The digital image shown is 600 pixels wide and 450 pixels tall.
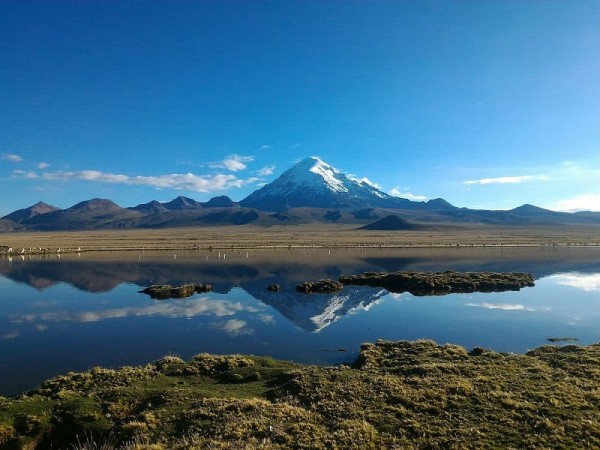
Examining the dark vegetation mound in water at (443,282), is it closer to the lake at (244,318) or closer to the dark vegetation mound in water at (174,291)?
the lake at (244,318)

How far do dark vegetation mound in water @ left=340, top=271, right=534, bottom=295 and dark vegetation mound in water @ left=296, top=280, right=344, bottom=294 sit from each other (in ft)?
16.4

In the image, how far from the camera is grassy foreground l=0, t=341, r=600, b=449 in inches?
570

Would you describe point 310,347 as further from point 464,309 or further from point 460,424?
point 464,309

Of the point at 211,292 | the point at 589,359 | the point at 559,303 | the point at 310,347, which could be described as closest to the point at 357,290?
the point at 211,292

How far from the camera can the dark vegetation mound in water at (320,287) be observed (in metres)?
54.0

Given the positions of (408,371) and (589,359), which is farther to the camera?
(589,359)

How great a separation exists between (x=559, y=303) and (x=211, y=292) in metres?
39.8

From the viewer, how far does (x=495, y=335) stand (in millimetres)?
33219

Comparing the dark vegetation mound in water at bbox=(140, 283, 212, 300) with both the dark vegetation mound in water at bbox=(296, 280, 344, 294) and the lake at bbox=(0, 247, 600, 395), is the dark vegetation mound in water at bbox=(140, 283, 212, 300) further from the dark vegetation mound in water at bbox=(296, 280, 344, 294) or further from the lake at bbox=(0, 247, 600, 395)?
the dark vegetation mound in water at bbox=(296, 280, 344, 294)

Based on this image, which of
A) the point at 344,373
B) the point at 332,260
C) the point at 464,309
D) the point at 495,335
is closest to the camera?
the point at 344,373

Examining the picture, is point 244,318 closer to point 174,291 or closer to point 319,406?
point 174,291

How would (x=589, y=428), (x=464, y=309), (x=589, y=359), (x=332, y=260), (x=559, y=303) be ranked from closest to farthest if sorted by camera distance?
(x=589, y=428), (x=589, y=359), (x=464, y=309), (x=559, y=303), (x=332, y=260)

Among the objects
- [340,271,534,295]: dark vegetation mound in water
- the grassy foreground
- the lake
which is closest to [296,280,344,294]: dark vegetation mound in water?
the lake

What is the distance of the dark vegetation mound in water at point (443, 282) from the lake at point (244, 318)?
2.69 m
